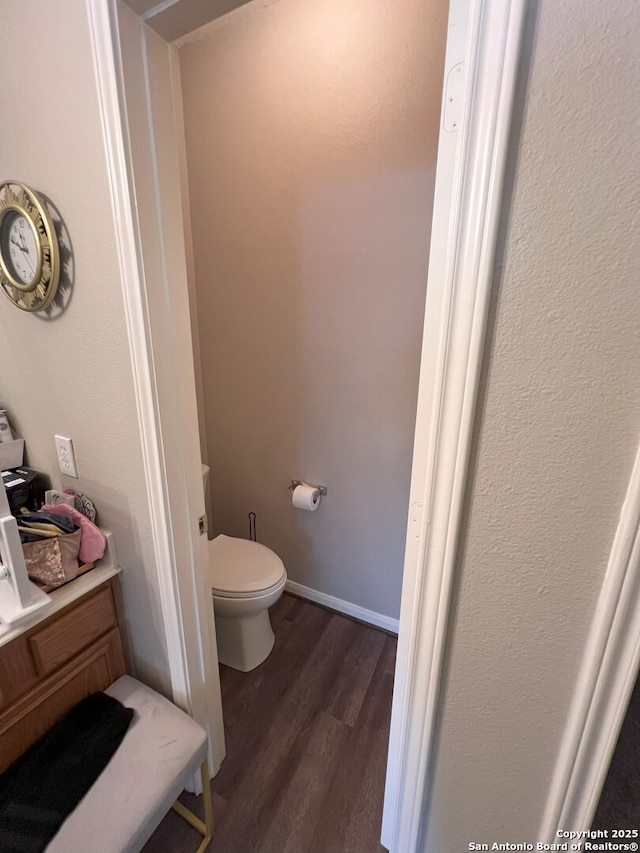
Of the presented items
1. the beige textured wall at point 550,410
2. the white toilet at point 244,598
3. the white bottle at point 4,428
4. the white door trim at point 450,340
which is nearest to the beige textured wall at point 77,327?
the white bottle at point 4,428

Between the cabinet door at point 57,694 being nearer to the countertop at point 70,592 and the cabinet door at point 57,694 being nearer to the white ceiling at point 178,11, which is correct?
the countertop at point 70,592

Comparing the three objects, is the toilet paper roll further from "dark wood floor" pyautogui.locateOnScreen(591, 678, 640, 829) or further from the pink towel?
"dark wood floor" pyautogui.locateOnScreen(591, 678, 640, 829)

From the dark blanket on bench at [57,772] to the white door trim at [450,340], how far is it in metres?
0.73

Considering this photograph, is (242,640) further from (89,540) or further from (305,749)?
(89,540)

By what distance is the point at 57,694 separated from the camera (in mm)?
978

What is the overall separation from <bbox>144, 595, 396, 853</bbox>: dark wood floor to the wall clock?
1.61m

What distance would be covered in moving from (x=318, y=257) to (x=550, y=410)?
134cm

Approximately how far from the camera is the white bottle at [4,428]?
1.20 metres

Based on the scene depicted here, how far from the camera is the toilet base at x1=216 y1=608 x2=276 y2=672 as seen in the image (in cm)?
169

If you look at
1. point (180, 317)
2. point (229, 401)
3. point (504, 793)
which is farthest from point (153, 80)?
point (504, 793)

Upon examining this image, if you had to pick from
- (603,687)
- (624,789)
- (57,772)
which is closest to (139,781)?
(57,772)

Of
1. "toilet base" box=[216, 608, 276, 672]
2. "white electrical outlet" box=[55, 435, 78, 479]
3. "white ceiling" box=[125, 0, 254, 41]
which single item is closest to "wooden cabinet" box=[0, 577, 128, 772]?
"white electrical outlet" box=[55, 435, 78, 479]

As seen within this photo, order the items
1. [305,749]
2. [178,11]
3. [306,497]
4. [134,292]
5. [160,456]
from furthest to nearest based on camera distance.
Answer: [306,497] < [305,749] < [160,456] < [134,292] < [178,11]

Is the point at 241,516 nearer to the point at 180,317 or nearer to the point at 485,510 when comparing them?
the point at 180,317
